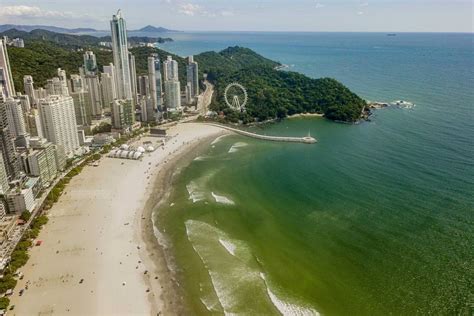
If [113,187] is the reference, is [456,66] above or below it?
above

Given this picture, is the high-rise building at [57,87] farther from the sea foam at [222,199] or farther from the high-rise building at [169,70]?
the sea foam at [222,199]

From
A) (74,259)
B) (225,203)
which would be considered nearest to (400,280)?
(225,203)

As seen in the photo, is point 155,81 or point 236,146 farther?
point 155,81

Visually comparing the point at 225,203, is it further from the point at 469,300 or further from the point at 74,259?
the point at 469,300

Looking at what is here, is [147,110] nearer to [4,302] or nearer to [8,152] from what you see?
[8,152]

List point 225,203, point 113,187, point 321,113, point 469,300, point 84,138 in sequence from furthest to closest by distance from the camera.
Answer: point 321,113, point 84,138, point 113,187, point 225,203, point 469,300

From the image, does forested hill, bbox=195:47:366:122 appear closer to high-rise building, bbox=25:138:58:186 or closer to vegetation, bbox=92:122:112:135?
vegetation, bbox=92:122:112:135

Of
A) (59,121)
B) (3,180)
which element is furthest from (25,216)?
(59,121)
